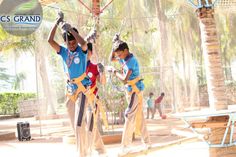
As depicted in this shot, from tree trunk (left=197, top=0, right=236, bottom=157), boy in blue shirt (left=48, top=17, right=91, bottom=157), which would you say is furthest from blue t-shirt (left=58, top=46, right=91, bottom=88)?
tree trunk (left=197, top=0, right=236, bottom=157)

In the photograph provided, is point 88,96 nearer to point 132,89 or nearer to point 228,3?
point 132,89

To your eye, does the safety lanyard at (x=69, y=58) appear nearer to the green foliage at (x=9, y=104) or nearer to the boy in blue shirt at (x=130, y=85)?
the boy in blue shirt at (x=130, y=85)

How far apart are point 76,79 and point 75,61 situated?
215 millimetres

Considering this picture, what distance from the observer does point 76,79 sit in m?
5.68

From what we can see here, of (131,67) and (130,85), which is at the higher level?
(131,67)

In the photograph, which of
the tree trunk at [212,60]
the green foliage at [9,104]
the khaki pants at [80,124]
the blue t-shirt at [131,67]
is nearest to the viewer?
the khaki pants at [80,124]

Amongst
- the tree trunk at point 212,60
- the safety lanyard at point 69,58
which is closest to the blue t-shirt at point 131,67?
the tree trunk at point 212,60

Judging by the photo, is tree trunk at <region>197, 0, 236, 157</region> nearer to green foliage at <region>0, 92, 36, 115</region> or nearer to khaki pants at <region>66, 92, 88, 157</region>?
khaki pants at <region>66, 92, 88, 157</region>

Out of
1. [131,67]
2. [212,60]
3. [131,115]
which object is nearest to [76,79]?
[131,67]

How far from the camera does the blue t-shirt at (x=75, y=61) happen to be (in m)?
5.67

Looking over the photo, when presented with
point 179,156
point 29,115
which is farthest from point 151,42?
point 179,156

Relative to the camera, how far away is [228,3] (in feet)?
31.2

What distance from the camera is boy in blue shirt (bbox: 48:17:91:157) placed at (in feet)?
18.5

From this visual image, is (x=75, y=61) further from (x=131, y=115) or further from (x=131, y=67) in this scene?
(x=131, y=115)
